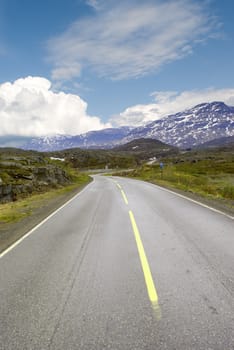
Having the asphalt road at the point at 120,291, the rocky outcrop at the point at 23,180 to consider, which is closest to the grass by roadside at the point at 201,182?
the asphalt road at the point at 120,291

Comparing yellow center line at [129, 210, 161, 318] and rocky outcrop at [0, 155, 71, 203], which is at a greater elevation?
rocky outcrop at [0, 155, 71, 203]

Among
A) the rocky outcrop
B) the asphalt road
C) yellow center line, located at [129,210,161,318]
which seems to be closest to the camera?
the asphalt road

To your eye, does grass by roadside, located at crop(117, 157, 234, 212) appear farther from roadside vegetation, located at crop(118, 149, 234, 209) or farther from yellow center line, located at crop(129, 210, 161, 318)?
yellow center line, located at crop(129, 210, 161, 318)

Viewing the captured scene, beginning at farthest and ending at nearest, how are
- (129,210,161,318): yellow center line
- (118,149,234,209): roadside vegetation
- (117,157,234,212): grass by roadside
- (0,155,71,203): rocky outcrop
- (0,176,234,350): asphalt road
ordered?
(118,149,234,209): roadside vegetation < (0,155,71,203): rocky outcrop < (117,157,234,212): grass by roadside < (129,210,161,318): yellow center line < (0,176,234,350): asphalt road

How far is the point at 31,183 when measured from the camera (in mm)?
25938

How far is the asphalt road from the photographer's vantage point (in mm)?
3465

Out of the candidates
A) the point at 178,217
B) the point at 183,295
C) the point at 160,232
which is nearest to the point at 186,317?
the point at 183,295

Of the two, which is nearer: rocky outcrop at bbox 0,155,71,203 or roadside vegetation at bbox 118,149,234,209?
rocky outcrop at bbox 0,155,71,203

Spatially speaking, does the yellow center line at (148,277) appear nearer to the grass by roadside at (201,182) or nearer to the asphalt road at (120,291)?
the asphalt road at (120,291)

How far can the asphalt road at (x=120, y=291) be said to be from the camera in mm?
3465

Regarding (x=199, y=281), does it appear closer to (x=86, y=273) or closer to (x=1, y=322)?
(x=86, y=273)

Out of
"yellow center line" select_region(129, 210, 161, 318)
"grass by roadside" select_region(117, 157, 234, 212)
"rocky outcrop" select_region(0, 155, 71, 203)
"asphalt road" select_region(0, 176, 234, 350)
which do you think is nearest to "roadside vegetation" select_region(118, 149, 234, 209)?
"grass by roadside" select_region(117, 157, 234, 212)

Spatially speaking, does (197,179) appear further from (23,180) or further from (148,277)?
(148,277)

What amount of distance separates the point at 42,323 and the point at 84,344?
0.82 m
